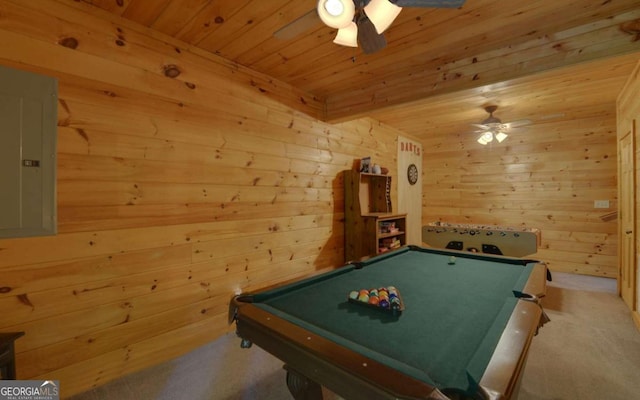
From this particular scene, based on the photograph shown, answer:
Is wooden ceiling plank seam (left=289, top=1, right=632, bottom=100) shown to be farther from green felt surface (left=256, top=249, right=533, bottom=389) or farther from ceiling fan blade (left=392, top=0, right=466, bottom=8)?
green felt surface (left=256, top=249, right=533, bottom=389)

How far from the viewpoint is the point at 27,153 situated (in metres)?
1.46

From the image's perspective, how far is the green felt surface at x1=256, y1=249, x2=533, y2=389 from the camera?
0.90 m

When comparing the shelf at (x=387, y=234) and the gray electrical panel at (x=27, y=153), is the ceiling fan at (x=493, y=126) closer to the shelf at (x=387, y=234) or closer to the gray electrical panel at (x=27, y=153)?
the shelf at (x=387, y=234)

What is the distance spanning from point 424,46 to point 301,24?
1.23 metres

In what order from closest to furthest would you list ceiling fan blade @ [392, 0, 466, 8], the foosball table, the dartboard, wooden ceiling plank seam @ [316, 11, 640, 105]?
ceiling fan blade @ [392, 0, 466, 8] < wooden ceiling plank seam @ [316, 11, 640, 105] < the foosball table < the dartboard

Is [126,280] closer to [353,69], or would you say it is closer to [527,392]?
[353,69]

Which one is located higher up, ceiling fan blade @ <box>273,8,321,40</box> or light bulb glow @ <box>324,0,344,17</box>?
ceiling fan blade @ <box>273,8,321,40</box>

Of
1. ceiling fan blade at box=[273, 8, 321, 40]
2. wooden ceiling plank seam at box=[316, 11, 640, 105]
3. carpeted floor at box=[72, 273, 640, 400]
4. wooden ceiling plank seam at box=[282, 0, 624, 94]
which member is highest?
wooden ceiling plank seam at box=[282, 0, 624, 94]

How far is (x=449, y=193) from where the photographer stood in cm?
545

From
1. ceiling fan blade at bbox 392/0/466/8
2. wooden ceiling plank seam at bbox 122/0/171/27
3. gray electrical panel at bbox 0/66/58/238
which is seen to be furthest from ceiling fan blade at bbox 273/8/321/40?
gray electrical panel at bbox 0/66/58/238

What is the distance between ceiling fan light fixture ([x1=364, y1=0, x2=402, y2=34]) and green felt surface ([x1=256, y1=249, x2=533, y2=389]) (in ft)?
4.87

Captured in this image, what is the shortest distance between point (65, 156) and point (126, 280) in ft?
2.87

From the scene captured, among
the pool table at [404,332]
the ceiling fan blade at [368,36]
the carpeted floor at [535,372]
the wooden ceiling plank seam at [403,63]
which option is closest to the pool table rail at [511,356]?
the pool table at [404,332]

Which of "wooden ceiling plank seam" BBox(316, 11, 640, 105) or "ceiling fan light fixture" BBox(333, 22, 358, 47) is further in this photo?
"wooden ceiling plank seam" BBox(316, 11, 640, 105)
